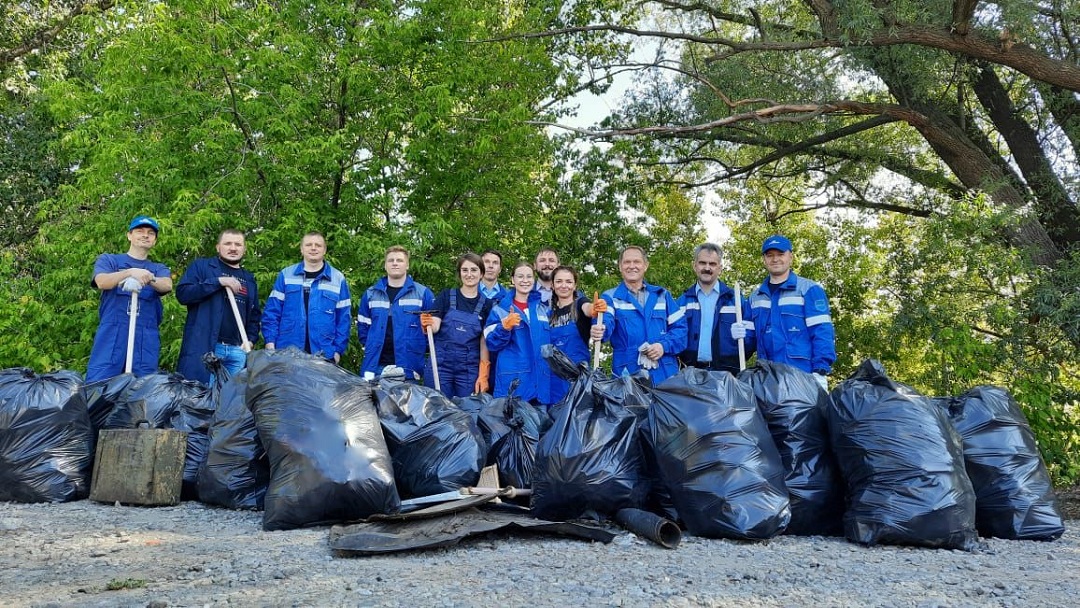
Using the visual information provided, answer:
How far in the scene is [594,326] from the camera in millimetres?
5258

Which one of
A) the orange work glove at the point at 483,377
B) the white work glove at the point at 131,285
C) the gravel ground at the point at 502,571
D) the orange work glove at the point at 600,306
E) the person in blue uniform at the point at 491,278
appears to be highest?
the person in blue uniform at the point at 491,278

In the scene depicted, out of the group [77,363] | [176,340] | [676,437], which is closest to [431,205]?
[176,340]

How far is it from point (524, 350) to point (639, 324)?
795mm

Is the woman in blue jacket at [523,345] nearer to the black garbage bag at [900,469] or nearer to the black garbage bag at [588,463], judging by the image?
the black garbage bag at [588,463]

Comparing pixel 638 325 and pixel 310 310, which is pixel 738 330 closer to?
Answer: pixel 638 325

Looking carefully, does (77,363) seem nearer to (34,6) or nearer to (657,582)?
(657,582)

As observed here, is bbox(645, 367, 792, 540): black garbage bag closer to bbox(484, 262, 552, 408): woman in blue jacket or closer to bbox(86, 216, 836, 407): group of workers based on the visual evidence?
bbox(86, 216, 836, 407): group of workers

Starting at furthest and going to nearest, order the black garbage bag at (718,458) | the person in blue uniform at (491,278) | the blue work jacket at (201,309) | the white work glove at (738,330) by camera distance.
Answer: the person in blue uniform at (491,278)
the blue work jacket at (201,309)
the white work glove at (738,330)
the black garbage bag at (718,458)

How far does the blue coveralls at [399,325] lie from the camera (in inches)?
230

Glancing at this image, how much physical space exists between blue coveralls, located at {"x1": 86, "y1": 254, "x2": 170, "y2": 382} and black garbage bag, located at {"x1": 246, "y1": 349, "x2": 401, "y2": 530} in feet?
5.73

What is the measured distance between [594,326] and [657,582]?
98.1 inches

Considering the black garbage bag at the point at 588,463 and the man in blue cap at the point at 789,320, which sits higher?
the man in blue cap at the point at 789,320

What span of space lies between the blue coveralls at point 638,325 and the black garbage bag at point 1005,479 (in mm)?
1690

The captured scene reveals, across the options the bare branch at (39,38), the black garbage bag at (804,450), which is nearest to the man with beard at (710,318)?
the black garbage bag at (804,450)
